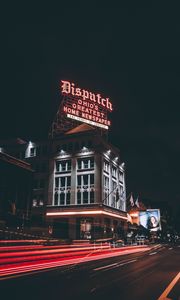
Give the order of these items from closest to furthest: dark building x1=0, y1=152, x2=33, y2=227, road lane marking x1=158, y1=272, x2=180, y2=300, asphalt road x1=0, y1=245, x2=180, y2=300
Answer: road lane marking x1=158, y1=272, x2=180, y2=300, asphalt road x1=0, y1=245, x2=180, y2=300, dark building x1=0, y1=152, x2=33, y2=227

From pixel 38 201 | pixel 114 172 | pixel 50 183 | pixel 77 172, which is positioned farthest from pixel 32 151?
pixel 114 172

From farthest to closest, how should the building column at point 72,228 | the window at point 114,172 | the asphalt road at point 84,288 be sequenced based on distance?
the window at point 114,172 → the building column at point 72,228 → the asphalt road at point 84,288

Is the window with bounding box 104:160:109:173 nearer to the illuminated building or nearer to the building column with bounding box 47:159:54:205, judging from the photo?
the illuminated building

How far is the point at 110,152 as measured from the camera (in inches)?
2464

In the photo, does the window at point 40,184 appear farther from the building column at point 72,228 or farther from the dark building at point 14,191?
the dark building at point 14,191

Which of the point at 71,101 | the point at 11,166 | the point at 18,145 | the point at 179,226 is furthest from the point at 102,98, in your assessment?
the point at 179,226

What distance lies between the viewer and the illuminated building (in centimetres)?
5347

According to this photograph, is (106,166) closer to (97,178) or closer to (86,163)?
(86,163)

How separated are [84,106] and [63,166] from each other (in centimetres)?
1432

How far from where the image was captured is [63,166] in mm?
60375

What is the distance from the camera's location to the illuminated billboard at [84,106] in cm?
5444

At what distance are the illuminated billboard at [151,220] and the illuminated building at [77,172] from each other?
9.41 meters

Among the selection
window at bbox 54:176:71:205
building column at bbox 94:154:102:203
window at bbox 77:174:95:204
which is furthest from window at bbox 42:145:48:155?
building column at bbox 94:154:102:203

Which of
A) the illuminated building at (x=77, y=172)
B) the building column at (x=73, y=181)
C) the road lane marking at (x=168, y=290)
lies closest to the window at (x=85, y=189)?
the illuminated building at (x=77, y=172)
